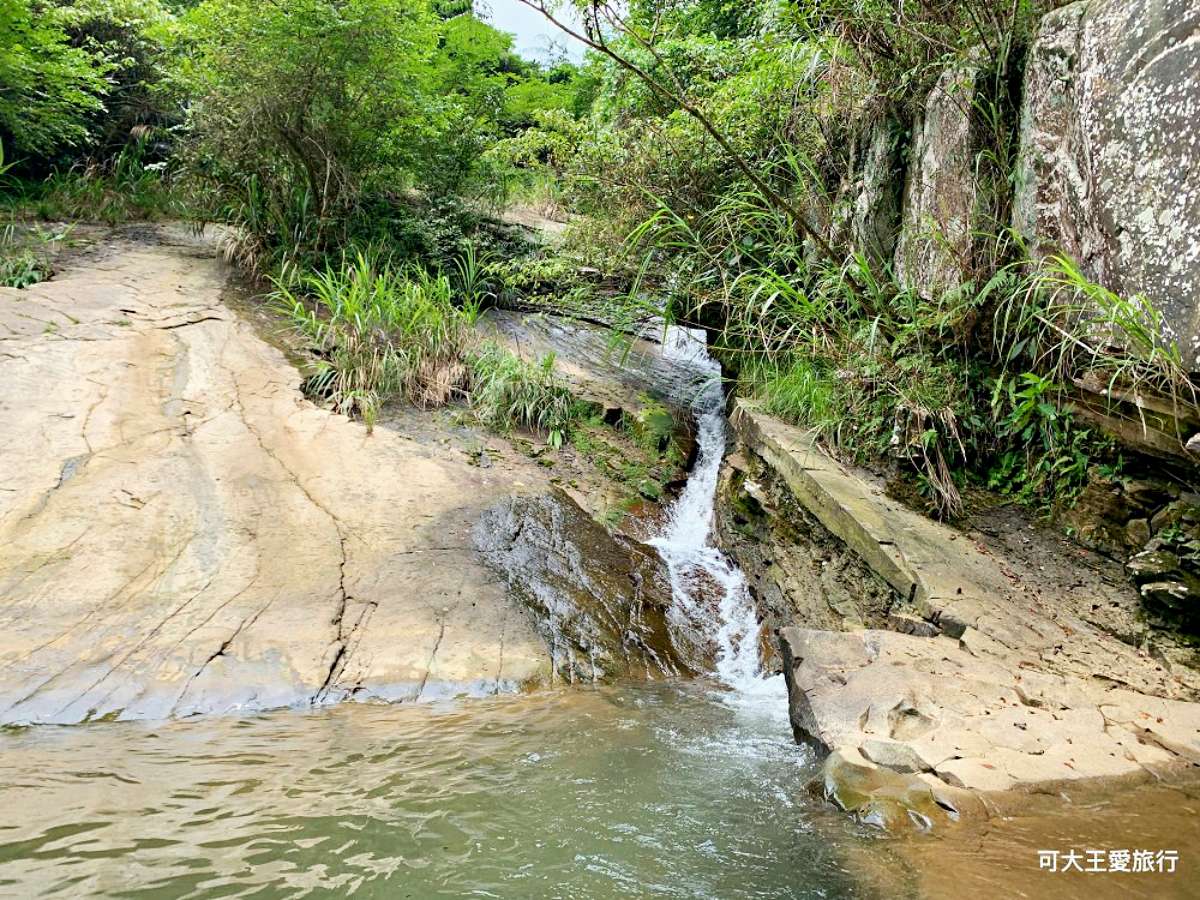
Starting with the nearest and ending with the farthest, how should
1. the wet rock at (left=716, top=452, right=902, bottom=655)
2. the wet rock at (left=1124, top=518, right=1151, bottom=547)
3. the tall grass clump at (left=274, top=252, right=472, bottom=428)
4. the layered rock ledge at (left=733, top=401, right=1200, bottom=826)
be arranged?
the layered rock ledge at (left=733, top=401, right=1200, bottom=826) < the wet rock at (left=1124, top=518, right=1151, bottom=547) < the wet rock at (left=716, top=452, right=902, bottom=655) < the tall grass clump at (left=274, top=252, right=472, bottom=428)

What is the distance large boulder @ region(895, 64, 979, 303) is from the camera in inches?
196

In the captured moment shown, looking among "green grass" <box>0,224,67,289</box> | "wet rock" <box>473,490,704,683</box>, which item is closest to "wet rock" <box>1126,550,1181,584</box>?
"wet rock" <box>473,490,704,683</box>

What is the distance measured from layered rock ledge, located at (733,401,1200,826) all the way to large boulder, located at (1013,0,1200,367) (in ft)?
4.86

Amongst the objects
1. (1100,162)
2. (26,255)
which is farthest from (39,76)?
(1100,162)

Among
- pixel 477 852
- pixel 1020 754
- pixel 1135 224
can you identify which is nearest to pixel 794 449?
pixel 1135 224

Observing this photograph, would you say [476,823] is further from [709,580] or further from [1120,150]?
[1120,150]

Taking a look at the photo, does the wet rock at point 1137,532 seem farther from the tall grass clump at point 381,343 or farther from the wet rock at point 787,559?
the tall grass clump at point 381,343

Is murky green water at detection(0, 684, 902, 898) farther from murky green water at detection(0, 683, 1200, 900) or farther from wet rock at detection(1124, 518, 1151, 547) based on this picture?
wet rock at detection(1124, 518, 1151, 547)

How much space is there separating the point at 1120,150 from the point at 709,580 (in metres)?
3.64

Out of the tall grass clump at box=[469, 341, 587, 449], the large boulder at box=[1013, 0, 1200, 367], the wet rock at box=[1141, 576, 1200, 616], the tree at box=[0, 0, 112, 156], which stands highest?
the tree at box=[0, 0, 112, 156]

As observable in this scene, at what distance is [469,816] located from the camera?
102 inches

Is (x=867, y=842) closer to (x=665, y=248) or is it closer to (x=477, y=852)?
(x=477, y=852)

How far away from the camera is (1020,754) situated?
2801 millimetres

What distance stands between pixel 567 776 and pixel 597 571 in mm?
2345
